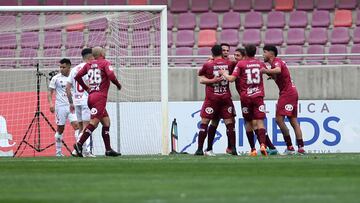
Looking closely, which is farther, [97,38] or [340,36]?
[340,36]

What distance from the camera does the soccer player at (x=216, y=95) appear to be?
18875mm

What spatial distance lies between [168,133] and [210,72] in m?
2.28

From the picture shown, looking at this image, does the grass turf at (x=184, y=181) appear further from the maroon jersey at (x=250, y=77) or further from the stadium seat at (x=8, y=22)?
the stadium seat at (x=8, y=22)

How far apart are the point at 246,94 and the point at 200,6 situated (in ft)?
27.7

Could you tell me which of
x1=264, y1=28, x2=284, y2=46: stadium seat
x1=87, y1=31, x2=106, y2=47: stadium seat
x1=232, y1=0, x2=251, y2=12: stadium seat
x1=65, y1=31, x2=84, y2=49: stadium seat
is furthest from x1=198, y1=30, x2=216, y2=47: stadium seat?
x1=87, y1=31, x2=106, y2=47: stadium seat

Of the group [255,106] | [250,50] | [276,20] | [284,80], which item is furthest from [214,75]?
[276,20]

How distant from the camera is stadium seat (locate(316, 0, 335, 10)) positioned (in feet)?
87.7

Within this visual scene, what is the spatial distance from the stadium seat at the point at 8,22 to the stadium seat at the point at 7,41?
7.3 inches

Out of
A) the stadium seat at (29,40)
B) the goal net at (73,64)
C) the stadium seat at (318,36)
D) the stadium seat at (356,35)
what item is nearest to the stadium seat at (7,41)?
the goal net at (73,64)

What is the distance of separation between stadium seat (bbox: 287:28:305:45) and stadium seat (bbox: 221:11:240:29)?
4.25 ft

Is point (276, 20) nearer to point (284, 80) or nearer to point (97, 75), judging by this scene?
point (284, 80)

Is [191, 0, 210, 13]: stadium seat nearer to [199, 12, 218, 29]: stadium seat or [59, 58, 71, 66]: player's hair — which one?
[199, 12, 218, 29]: stadium seat

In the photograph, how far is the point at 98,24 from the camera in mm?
21875

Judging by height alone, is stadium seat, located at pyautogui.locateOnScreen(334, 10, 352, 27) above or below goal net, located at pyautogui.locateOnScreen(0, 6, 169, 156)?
above
